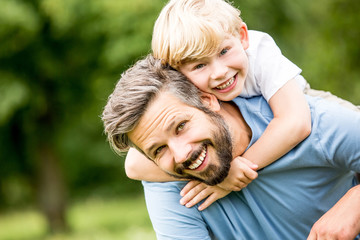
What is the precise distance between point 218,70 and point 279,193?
0.71 metres

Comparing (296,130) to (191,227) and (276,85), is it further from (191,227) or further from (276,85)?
(191,227)

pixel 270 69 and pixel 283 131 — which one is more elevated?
pixel 270 69

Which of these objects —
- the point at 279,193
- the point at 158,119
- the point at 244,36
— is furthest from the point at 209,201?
the point at 244,36

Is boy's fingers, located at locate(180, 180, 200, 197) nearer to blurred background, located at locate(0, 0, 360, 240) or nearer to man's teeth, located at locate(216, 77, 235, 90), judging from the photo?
man's teeth, located at locate(216, 77, 235, 90)

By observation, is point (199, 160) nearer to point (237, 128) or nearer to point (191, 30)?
point (237, 128)

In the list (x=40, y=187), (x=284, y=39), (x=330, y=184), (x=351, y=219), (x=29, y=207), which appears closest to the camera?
(x=351, y=219)

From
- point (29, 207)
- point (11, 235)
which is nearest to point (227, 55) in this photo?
point (11, 235)

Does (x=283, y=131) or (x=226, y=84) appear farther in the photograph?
(x=226, y=84)

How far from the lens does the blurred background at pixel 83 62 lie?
340 inches

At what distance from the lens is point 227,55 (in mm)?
3016

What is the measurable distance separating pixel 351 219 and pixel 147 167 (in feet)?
3.51

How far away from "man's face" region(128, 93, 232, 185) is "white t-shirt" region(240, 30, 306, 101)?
0.37 meters

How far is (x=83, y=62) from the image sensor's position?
10.5 metres

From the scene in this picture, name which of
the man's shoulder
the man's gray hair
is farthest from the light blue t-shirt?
the man's gray hair
